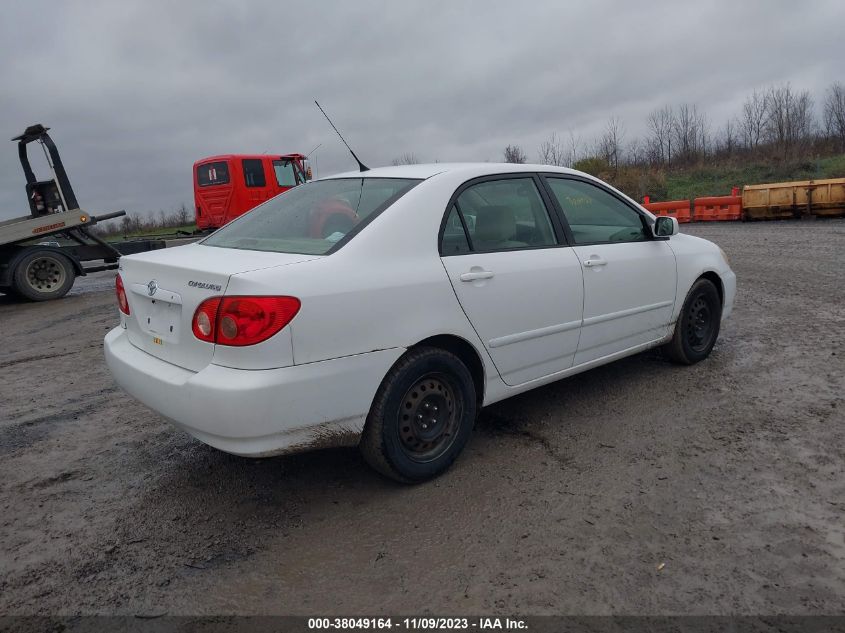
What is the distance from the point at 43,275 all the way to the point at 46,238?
0.76 metres

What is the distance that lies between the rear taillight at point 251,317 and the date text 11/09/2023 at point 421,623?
3.56 feet

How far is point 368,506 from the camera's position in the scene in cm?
297

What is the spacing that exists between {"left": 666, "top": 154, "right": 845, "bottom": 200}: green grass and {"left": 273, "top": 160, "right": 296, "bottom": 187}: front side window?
19.5m

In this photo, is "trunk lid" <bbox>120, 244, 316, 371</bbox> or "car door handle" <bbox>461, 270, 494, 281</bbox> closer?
"trunk lid" <bbox>120, 244, 316, 371</bbox>

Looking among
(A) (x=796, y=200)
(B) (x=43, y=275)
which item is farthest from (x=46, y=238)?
(A) (x=796, y=200)

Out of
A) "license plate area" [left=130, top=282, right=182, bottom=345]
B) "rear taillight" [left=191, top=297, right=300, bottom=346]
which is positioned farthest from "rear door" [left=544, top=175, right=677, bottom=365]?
"license plate area" [left=130, top=282, right=182, bottom=345]

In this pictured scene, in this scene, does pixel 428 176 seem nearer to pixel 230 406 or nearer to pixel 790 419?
pixel 230 406

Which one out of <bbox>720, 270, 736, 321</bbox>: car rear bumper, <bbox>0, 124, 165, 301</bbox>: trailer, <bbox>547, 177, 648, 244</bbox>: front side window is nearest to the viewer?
<bbox>547, 177, 648, 244</bbox>: front side window

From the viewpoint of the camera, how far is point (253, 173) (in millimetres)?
15539

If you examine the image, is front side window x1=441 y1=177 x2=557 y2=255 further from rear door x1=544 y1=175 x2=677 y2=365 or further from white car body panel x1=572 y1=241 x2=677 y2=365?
white car body panel x1=572 y1=241 x2=677 y2=365


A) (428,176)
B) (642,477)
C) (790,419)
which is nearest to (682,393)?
(790,419)

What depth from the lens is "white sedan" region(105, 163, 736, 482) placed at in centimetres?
258

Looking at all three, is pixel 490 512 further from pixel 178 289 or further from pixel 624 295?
pixel 624 295

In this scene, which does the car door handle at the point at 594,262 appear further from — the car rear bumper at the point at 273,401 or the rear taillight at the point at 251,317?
the rear taillight at the point at 251,317
